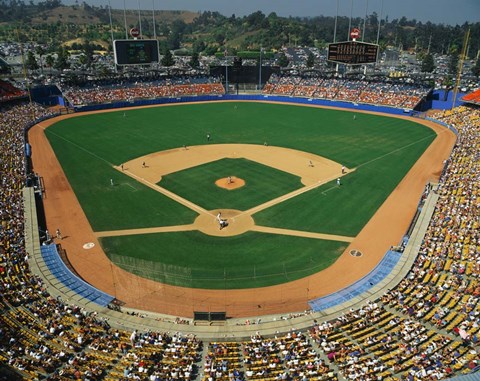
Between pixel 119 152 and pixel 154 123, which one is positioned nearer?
pixel 119 152

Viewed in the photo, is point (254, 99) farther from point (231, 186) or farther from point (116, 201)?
point (116, 201)

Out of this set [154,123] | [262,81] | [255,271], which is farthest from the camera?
[262,81]

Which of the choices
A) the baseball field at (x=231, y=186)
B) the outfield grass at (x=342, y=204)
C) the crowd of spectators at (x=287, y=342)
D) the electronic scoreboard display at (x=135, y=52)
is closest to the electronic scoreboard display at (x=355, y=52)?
the baseball field at (x=231, y=186)

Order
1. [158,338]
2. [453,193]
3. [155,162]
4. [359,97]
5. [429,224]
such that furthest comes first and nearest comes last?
[359,97], [155,162], [453,193], [429,224], [158,338]

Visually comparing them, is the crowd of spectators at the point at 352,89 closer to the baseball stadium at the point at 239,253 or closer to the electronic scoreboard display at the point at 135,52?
the baseball stadium at the point at 239,253

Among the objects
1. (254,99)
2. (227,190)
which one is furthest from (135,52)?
(227,190)

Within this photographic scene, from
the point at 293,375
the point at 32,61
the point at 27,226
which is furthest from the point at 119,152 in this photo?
the point at 32,61

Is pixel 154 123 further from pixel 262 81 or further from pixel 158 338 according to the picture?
pixel 158 338

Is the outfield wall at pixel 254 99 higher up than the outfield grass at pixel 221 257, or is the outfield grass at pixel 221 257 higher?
the outfield wall at pixel 254 99
